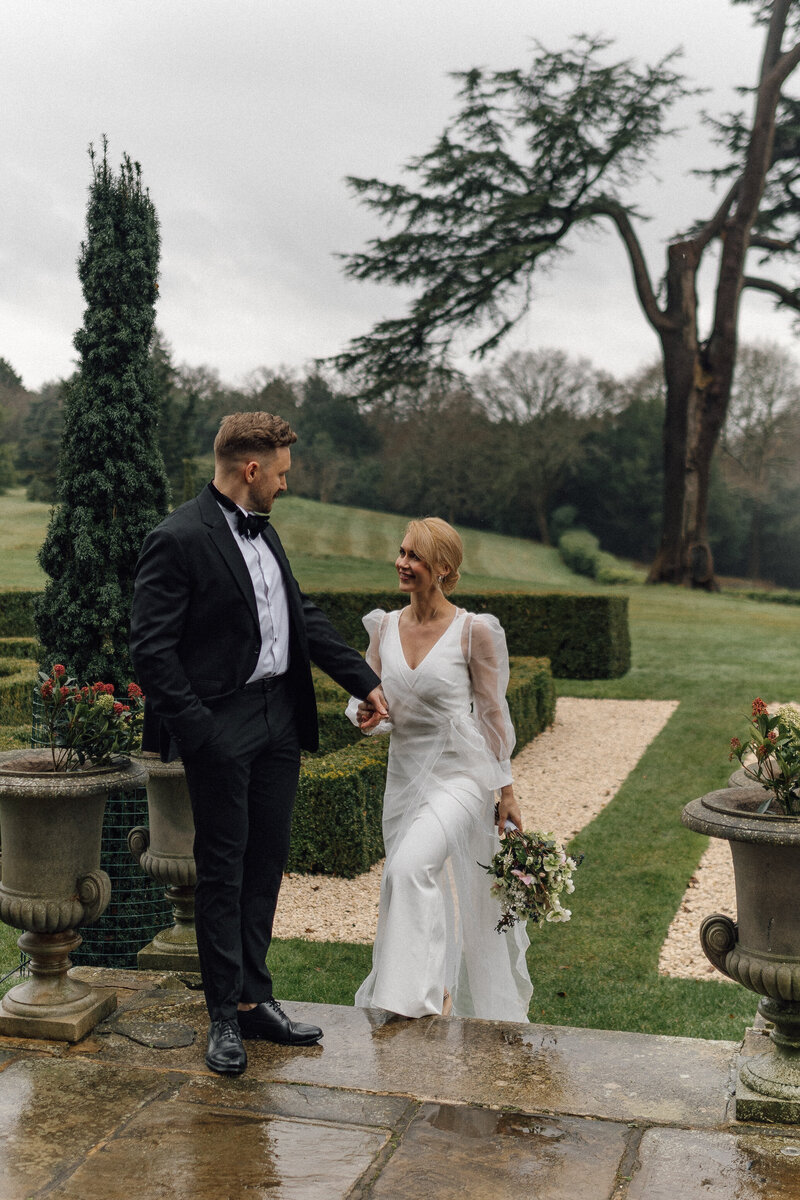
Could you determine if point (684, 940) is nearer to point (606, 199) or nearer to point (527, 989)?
point (527, 989)

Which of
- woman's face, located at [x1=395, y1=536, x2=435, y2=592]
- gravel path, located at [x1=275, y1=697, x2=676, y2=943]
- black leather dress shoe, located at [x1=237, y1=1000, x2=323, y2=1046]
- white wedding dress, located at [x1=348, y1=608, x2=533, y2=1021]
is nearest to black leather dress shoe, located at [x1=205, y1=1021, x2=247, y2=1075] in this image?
black leather dress shoe, located at [x1=237, y1=1000, x2=323, y2=1046]

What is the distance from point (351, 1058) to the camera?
10.1 feet

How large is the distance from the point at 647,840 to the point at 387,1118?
4884 mm

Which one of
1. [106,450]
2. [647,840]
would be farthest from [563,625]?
[106,450]

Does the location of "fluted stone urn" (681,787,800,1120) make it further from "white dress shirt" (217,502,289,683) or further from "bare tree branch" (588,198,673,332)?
"bare tree branch" (588,198,673,332)

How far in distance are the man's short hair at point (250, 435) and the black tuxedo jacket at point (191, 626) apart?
157 millimetres

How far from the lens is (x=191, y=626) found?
2.98m

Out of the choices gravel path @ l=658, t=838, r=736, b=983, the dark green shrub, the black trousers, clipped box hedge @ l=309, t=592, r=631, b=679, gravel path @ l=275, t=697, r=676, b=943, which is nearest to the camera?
the black trousers

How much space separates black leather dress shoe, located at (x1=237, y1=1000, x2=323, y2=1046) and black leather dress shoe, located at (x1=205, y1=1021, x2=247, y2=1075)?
0.12 metres

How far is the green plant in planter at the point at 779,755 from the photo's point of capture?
2.69 metres

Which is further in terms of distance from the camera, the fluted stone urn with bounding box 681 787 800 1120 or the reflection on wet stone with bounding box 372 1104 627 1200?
the fluted stone urn with bounding box 681 787 800 1120

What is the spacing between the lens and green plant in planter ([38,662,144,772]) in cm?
322

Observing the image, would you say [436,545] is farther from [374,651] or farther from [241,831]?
[241,831]

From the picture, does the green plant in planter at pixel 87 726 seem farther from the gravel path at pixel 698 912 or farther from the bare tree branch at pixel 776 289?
the bare tree branch at pixel 776 289
